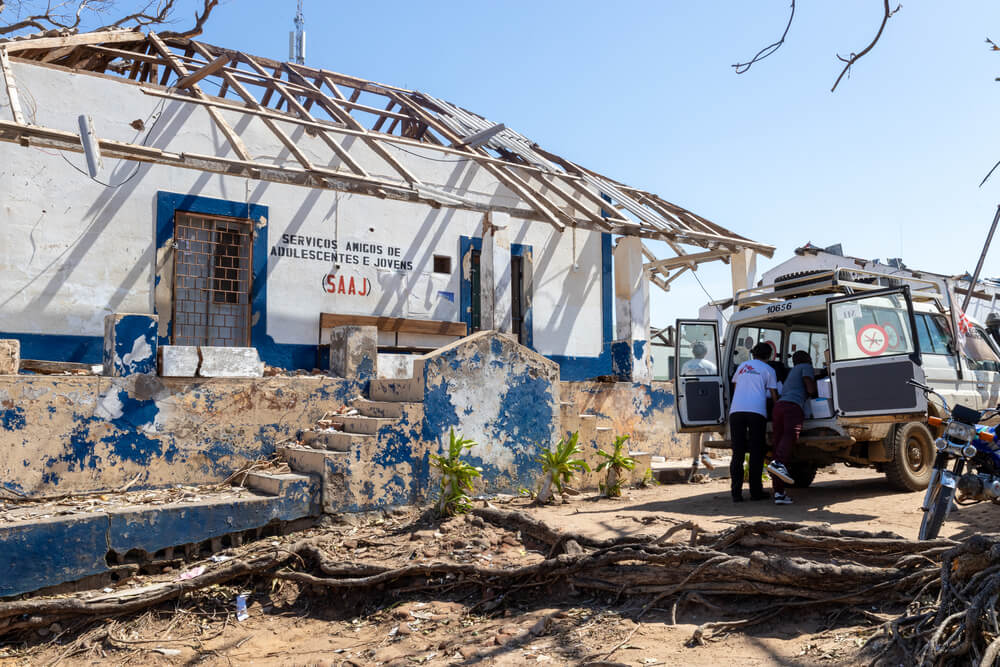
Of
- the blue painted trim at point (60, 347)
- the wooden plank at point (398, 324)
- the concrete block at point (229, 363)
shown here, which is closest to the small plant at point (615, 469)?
the concrete block at point (229, 363)

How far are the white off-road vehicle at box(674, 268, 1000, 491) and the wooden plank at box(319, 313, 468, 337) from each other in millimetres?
5029

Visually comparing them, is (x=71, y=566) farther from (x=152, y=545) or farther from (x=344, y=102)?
(x=344, y=102)

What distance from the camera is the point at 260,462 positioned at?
7.61 meters

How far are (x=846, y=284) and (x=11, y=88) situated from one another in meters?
9.21

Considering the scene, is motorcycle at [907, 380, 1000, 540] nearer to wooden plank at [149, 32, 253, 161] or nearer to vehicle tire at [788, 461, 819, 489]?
vehicle tire at [788, 461, 819, 489]

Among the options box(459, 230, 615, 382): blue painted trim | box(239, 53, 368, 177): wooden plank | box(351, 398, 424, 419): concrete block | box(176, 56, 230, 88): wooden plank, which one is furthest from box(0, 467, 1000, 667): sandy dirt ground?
box(176, 56, 230, 88): wooden plank

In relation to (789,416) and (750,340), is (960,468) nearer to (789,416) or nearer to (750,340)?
(789,416)

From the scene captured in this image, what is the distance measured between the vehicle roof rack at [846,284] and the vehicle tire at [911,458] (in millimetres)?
1353

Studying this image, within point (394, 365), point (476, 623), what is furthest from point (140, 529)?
point (394, 365)

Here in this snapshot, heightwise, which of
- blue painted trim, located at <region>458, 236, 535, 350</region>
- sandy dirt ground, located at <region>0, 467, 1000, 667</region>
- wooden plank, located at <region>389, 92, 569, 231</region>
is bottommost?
sandy dirt ground, located at <region>0, 467, 1000, 667</region>

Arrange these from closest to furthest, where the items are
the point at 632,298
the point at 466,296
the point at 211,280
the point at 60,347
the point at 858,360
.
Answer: the point at 858,360 → the point at 60,347 → the point at 211,280 → the point at 466,296 → the point at 632,298

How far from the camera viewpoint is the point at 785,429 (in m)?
7.43

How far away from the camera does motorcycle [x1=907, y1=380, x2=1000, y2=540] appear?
473 centimetres

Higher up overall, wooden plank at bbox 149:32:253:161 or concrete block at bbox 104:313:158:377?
wooden plank at bbox 149:32:253:161
